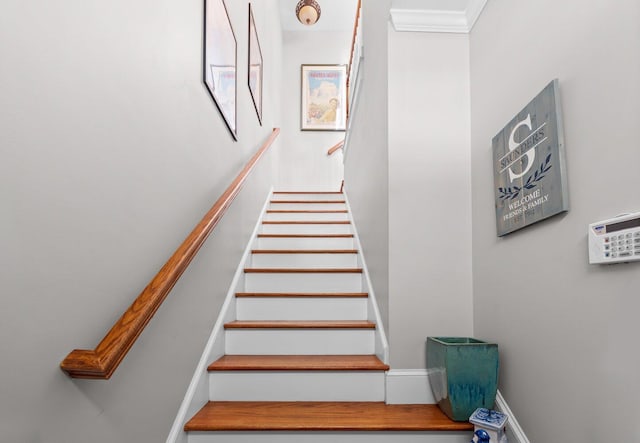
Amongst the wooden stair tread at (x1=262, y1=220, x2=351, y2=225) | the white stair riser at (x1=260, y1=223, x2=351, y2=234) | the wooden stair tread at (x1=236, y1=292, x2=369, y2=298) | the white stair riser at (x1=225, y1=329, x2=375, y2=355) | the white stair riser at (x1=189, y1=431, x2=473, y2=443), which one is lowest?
the white stair riser at (x1=189, y1=431, x2=473, y2=443)

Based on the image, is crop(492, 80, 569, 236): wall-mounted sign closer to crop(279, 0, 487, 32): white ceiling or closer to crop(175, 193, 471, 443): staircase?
crop(279, 0, 487, 32): white ceiling

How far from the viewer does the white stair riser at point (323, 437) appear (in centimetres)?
161

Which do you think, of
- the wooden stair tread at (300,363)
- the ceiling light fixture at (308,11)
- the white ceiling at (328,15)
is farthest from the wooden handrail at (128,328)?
the white ceiling at (328,15)

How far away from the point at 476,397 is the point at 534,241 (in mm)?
657

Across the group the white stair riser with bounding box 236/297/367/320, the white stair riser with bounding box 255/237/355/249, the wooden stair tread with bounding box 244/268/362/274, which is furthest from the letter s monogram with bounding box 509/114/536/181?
the white stair riser with bounding box 255/237/355/249

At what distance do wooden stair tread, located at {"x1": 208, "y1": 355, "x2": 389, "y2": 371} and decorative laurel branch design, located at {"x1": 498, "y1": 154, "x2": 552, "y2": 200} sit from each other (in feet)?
3.06

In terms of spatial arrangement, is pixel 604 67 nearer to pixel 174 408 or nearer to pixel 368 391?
pixel 368 391

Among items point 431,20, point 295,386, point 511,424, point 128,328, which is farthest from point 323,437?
point 431,20

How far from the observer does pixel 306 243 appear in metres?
3.44

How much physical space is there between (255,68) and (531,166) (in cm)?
271

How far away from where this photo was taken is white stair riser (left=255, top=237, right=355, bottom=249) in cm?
340

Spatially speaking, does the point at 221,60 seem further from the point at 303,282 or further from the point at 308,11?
the point at 308,11

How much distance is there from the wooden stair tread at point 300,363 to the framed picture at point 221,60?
132cm

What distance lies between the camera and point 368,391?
1.89 meters
